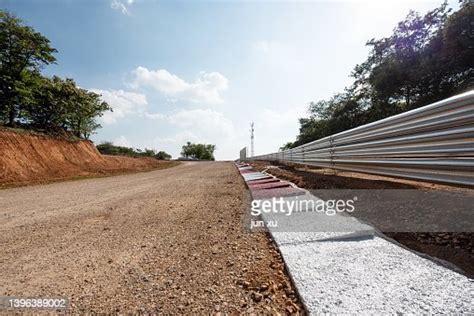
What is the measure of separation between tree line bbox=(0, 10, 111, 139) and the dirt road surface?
554 inches

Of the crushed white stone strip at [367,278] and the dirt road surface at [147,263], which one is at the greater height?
the crushed white stone strip at [367,278]

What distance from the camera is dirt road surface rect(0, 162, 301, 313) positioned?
4.34 ft

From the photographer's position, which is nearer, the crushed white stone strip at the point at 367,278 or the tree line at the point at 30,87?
the crushed white stone strip at the point at 367,278

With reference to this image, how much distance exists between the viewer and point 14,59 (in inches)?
527

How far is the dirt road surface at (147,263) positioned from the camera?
4.34 ft

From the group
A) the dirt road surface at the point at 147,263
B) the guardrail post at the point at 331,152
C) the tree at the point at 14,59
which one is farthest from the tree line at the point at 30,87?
the guardrail post at the point at 331,152

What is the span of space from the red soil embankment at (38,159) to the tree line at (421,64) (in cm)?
1770

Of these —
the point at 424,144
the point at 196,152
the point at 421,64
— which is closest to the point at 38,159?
the point at 424,144

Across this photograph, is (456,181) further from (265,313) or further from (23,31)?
(23,31)

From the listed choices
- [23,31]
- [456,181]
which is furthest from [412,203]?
[23,31]

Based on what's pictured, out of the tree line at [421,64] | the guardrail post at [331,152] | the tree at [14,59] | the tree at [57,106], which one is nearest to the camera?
the guardrail post at [331,152]

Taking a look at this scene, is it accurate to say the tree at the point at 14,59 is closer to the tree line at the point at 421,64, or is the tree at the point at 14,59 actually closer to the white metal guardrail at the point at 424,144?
the white metal guardrail at the point at 424,144

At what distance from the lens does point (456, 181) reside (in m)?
2.00

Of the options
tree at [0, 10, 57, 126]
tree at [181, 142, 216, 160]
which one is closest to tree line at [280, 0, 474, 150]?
tree at [0, 10, 57, 126]
